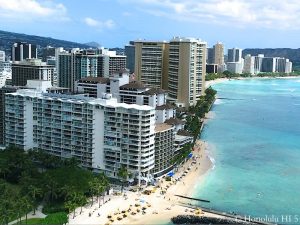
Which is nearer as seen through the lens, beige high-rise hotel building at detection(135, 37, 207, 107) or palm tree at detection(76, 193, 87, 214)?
palm tree at detection(76, 193, 87, 214)

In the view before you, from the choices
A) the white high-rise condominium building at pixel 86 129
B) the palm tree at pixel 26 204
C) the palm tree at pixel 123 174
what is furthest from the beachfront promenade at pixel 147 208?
the palm tree at pixel 26 204

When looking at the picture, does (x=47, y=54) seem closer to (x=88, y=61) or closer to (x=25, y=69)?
(x=88, y=61)

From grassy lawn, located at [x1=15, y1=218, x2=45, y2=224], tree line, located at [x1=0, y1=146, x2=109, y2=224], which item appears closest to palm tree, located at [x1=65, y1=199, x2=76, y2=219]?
tree line, located at [x1=0, y1=146, x2=109, y2=224]

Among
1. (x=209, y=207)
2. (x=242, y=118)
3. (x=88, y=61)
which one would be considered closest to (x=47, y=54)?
(x=88, y=61)

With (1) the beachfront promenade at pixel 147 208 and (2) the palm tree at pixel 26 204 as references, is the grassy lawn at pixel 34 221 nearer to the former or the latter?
(2) the palm tree at pixel 26 204

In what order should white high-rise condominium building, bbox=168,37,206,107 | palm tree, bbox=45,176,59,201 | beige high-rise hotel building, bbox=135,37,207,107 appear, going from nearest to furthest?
palm tree, bbox=45,176,59,201, white high-rise condominium building, bbox=168,37,206,107, beige high-rise hotel building, bbox=135,37,207,107

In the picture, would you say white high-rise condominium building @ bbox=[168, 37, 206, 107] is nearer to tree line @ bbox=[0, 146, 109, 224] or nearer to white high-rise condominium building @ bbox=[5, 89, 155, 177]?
white high-rise condominium building @ bbox=[5, 89, 155, 177]

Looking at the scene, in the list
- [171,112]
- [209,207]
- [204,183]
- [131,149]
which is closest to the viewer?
[209,207]
